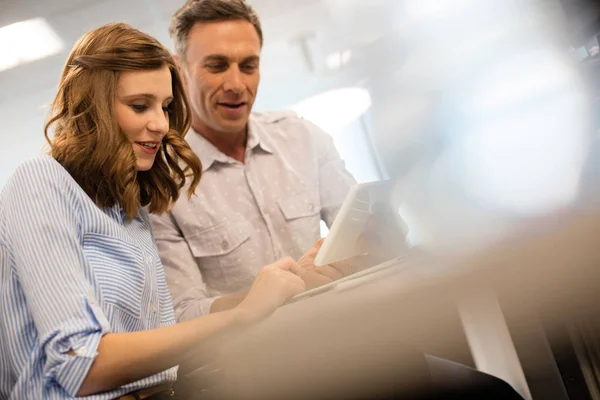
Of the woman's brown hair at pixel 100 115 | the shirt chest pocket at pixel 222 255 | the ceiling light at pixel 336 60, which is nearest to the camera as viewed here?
the woman's brown hair at pixel 100 115

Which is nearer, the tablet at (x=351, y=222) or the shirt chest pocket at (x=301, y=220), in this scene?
the tablet at (x=351, y=222)

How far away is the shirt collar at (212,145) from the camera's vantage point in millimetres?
A: 1230

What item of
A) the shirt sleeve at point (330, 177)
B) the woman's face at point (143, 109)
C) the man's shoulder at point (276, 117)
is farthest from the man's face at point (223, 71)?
the woman's face at point (143, 109)

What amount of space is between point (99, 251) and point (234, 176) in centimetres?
60

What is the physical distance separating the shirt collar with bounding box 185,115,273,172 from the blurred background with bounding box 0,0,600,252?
0.69ft

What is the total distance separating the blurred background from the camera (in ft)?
1.84

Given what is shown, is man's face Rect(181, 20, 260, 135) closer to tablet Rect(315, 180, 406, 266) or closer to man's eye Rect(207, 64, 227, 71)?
man's eye Rect(207, 64, 227, 71)

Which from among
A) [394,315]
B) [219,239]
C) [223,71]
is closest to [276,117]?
[223,71]

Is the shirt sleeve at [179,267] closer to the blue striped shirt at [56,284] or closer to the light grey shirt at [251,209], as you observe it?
the light grey shirt at [251,209]

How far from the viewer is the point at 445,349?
395 mm

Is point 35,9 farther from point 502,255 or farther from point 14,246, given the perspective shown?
point 502,255

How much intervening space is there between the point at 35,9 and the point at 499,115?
0.99m

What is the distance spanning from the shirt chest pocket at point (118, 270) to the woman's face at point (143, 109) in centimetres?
12

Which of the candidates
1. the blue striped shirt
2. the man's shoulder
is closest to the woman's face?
the blue striped shirt
